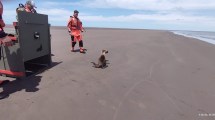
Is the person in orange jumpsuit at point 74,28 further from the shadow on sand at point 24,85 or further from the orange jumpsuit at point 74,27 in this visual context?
the shadow on sand at point 24,85

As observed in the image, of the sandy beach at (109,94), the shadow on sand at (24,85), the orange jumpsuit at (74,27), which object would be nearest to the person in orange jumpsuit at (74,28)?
the orange jumpsuit at (74,27)

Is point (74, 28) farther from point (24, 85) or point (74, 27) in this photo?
point (24, 85)

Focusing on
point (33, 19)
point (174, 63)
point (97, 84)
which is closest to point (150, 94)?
point (97, 84)

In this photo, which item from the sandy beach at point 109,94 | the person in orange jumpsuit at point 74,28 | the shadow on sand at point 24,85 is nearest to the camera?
the sandy beach at point 109,94

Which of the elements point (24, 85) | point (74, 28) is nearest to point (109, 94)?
point (24, 85)

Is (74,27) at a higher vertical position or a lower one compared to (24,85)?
higher

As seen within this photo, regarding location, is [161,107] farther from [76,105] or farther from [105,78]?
[105,78]

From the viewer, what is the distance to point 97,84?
609 cm

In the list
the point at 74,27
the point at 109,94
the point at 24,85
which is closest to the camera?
the point at 109,94

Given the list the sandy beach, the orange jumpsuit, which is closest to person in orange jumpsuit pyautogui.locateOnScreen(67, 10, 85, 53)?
the orange jumpsuit

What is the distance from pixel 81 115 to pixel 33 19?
112 inches

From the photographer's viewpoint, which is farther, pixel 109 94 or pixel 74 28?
pixel 74 28

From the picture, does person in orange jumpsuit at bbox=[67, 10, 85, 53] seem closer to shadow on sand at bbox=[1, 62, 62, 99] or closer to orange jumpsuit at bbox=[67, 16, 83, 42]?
orange jumpsuit at bbox=[67, 16, 83, 42]

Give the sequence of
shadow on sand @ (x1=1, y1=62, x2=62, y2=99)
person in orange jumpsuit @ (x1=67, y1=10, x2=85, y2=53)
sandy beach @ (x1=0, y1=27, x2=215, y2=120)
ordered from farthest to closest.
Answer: person in orange jumpsuit @ (x1=67, y1=10, x2=85, y2=53)
shadow on sand @ (x1=1, y1=62, x2=62, y2=99)
sandy beach @ (x1=0, y1=27, x2=215, y2=120)
